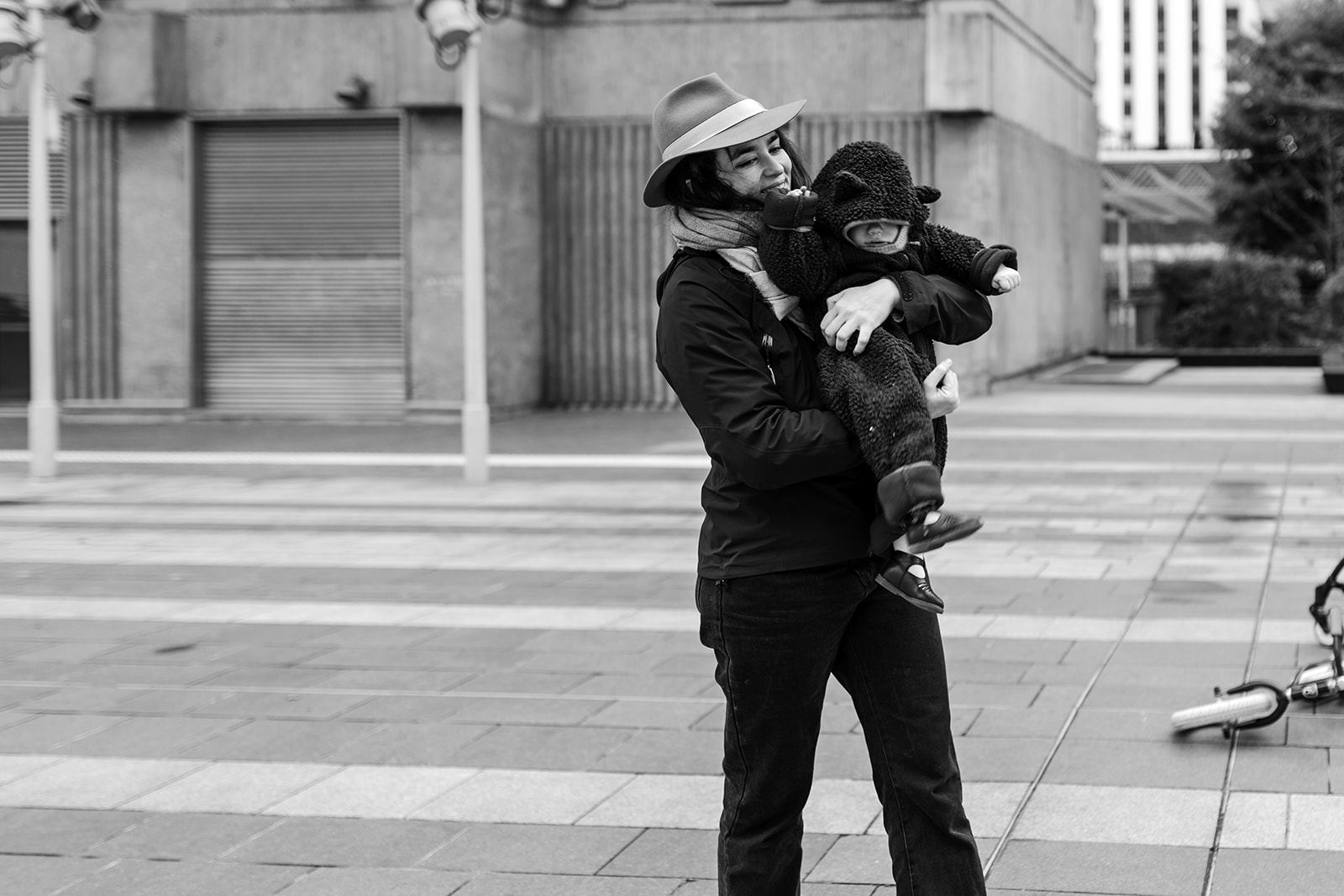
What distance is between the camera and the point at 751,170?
3.16 meters

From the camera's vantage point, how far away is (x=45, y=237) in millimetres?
14508

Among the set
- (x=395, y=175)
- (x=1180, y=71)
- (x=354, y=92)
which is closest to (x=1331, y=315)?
(x=395, y=175)

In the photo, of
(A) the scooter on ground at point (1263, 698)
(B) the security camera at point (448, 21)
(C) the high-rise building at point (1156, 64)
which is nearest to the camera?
(A) the scooter on ground at point (1263, 698)

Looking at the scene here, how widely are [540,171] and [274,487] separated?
9163mm

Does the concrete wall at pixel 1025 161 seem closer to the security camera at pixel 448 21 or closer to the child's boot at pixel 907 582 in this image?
the security camera at pixel 448 21

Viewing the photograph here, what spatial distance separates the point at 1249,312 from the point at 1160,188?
21.3 ft

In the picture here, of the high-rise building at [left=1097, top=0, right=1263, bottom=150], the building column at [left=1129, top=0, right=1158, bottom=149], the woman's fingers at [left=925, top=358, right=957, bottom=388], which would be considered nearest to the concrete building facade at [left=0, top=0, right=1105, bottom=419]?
the woman's fingers at [left=925, top=358, right=957, bottom=388]

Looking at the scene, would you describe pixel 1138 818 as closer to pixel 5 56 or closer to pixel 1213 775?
pixel 1213 775

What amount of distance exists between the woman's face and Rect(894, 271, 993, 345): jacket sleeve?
0.95ft

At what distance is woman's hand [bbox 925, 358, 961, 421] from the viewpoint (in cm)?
303

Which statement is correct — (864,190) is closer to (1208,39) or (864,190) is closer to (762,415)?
(762,415)

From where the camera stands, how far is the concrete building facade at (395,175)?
20.5 metres

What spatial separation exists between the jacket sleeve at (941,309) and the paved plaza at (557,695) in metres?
1.49

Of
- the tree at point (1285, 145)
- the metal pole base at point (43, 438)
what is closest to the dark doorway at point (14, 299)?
the metal pole base at point (43, 438)
